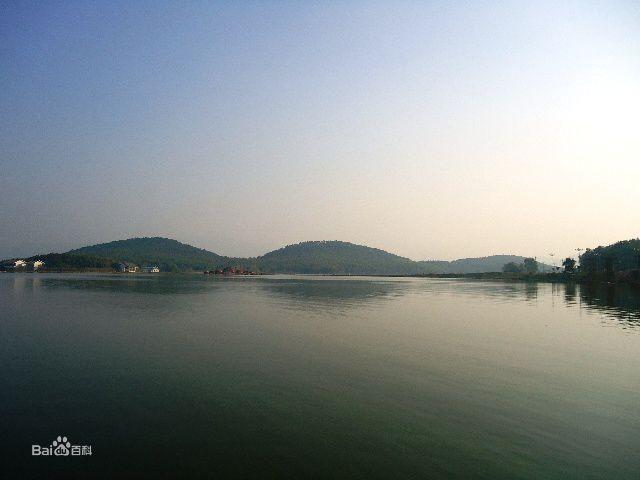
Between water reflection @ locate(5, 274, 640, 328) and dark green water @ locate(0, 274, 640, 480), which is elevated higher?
dark green water @ locate(0, 274, 640, 480)

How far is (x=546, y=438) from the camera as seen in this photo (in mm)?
15172

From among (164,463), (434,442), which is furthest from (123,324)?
(434,442)

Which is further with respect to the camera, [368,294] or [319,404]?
[368,294]

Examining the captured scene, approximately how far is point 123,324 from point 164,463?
3215cm

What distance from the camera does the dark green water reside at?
1303cm

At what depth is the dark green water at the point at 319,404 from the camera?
13031 millimetres

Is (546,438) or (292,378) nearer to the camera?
(546,438)

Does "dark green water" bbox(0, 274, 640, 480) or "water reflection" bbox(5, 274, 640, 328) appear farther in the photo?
"water reflection" bbox(5, 274, 640, 328)

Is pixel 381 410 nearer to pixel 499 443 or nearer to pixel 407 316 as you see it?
pixel 499 443

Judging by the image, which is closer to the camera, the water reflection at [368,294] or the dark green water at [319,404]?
the dark green water at [319,404]

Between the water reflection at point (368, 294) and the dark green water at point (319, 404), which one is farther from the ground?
the dark green water at point (319, 404)

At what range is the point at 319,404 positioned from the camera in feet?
60.5

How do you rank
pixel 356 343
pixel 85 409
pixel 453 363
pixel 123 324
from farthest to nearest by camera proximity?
pixel 123 324, pixel 356 343, pixel 453 363, pixel 85 409

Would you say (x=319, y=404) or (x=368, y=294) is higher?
(x=319, y=404)
